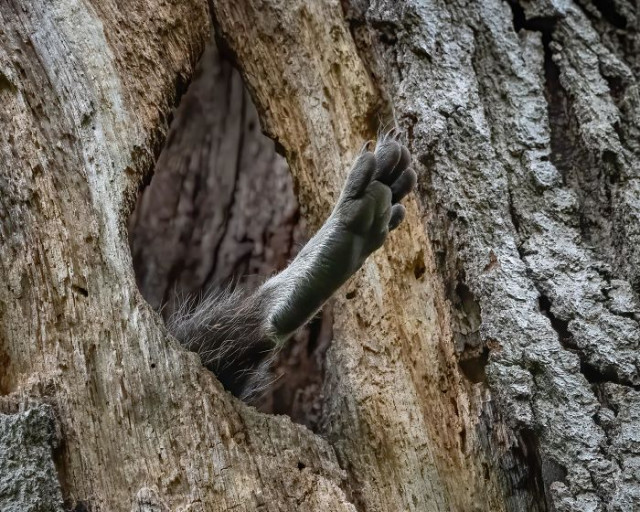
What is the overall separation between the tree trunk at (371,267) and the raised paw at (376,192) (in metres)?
0.13

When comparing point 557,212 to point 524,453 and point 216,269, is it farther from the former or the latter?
point 216,269

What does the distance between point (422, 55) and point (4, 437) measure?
3.79ft

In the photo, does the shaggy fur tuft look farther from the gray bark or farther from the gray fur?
the gray bark

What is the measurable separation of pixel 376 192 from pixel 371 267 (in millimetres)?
301

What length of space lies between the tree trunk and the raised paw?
132 mm

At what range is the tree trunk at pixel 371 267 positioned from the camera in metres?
1.40

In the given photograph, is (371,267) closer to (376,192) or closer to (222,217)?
(376,192)

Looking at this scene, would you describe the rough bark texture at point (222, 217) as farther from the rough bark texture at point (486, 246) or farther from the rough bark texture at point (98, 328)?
the rough bark texture at point (98, 328)

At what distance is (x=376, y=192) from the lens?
60.9 inches

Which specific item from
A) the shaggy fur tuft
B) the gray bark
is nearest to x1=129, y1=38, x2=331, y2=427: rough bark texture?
the shaggy fur tuft

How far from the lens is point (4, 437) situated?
1.31m

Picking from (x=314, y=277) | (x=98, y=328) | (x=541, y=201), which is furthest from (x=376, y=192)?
(x=98, y=328)

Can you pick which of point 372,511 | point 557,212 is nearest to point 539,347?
point 557,212

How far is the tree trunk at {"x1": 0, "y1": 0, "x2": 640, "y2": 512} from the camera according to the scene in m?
1.40
